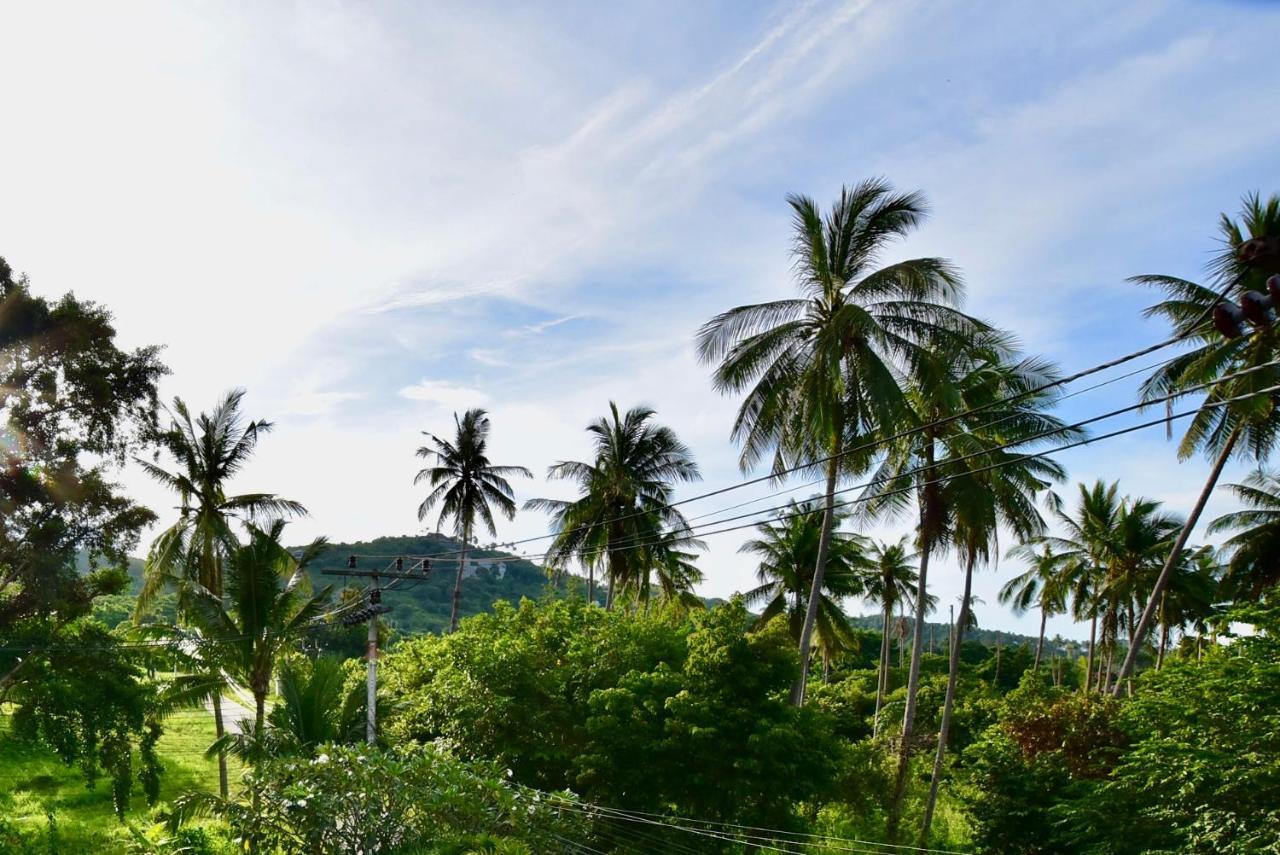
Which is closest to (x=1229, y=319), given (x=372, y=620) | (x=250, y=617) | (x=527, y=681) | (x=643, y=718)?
(x=643, y=718)

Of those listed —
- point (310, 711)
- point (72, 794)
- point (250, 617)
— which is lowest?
point (72, 794)

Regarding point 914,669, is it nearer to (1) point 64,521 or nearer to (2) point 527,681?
(2) point 527,681

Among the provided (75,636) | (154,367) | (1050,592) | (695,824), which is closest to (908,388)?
(695,824)

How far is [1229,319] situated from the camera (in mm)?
4164

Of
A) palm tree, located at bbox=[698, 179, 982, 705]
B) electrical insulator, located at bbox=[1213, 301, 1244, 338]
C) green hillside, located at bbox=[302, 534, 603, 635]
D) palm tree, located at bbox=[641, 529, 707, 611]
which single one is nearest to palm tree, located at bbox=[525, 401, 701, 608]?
palm tree, located at bbox=[641, 529, 707, 611]

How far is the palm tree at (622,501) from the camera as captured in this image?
2589cm

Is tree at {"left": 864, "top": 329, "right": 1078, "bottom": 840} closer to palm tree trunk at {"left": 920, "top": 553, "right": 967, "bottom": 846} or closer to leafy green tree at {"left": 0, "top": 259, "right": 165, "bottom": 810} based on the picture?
palm tree trunk at {"left": 920, "top": 553, "right": 967, "bottom": 846}

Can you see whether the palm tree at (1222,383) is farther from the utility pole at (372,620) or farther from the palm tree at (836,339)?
the utility pole at (372,620)

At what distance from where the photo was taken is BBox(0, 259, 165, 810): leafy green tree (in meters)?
13.6

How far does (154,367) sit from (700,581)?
18.6 meters

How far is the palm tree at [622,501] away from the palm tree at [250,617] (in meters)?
8.59

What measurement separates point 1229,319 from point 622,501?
22313 mm

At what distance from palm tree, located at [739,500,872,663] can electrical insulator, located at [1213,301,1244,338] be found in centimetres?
2218

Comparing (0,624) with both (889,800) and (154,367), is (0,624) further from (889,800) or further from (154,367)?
(889,800)
